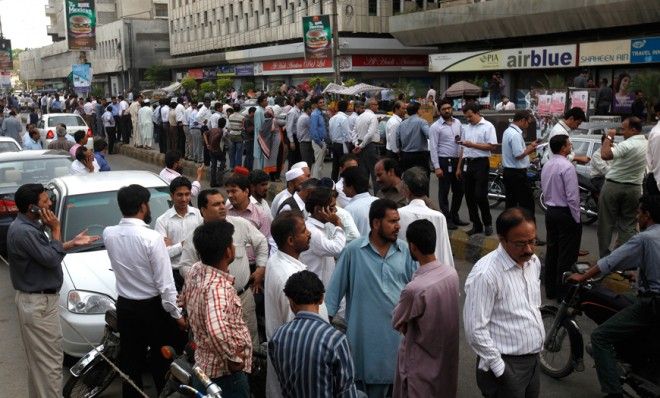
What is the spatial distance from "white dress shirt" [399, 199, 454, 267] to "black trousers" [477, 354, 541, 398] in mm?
A: 1149

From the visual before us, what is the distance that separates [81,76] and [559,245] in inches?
1234

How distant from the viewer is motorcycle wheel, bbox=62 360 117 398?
5648mm

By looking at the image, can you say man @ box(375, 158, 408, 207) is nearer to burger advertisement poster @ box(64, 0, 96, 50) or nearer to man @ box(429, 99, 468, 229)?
man @ box(429, 99, 468, 229)

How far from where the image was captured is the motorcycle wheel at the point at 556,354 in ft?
18.4

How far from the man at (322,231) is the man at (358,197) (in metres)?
0.44

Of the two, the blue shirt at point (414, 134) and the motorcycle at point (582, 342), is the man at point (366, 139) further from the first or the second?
the motorcycle at point (582, 342)

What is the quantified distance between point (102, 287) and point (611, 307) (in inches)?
167

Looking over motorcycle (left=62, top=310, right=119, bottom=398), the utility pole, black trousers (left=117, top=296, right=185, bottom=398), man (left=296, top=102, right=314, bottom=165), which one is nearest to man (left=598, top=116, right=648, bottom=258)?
black trousers (left=117, top=296, right=185, bottom=398)

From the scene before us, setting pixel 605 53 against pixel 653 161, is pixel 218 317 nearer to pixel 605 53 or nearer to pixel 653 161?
pixel 653 161

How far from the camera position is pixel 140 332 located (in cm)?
508

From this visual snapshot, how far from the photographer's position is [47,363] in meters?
5.33

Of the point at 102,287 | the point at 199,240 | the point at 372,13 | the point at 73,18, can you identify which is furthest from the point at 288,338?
the point at 372,13

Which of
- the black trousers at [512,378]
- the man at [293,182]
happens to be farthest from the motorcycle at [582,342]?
the man at [293,182]

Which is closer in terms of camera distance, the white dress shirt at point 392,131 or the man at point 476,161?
the man at point 476,161
